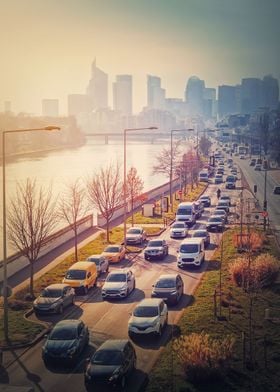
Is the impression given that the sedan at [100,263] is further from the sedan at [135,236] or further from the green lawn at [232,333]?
the sedan at [135,236]

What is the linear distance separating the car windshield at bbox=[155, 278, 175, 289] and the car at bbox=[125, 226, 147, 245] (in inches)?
481

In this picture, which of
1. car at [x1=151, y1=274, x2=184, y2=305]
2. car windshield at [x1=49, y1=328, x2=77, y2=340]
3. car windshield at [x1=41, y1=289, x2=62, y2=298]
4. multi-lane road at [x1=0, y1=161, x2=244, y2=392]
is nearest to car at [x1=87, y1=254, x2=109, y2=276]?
multi-lane road at [x1=0, y1=161, x2=244, y2=392]

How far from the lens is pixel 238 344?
18.1 m

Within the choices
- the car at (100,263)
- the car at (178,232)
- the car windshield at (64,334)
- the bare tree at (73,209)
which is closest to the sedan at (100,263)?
the car at (100,263)

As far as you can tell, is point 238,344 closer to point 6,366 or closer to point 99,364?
point 99,364

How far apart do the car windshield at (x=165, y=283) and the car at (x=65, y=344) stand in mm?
5674

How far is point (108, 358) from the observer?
51.2 feet

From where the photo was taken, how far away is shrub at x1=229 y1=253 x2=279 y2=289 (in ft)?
78.5

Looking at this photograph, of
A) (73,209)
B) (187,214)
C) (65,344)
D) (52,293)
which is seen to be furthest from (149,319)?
(187,214)

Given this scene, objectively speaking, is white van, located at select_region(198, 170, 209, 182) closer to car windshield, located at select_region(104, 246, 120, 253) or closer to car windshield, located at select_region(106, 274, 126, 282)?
car windshield, located at select_region(104, 246, 120, 253)

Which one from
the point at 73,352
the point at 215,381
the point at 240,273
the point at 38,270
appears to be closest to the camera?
the point at 215,381

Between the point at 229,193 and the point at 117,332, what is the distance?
47270 mm

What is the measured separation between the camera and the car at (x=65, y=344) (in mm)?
17047

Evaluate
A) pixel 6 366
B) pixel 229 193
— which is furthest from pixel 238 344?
pixel 229 193
